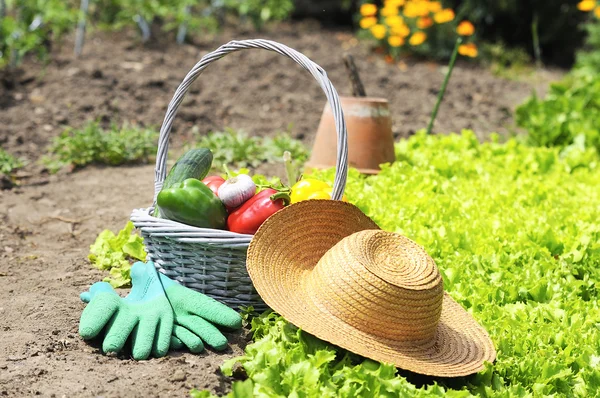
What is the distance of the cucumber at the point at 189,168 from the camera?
3.32 metres

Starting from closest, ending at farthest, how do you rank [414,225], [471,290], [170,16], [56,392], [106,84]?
[56,392] → [471,290] → [414,225] → [106,84] → [170,16]

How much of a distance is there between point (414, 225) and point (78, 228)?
2.06 metres

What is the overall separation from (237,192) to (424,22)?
7.60 metres

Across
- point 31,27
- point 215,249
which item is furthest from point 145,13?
point 215,249

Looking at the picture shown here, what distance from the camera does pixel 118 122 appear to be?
6656 millimetres

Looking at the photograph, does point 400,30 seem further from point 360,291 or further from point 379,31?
point 360,291

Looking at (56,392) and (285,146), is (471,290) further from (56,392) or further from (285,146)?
(285,146)

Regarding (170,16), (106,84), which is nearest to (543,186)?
(106,84)

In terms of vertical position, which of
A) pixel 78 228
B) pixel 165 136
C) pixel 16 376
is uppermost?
pixel 165 136

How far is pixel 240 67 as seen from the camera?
851 cm

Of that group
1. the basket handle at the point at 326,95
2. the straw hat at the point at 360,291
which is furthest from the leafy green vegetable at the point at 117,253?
the straw hat at the point at 360,291

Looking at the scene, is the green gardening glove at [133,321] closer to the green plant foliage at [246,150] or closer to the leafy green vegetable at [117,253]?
the leafy green vegetable at [117,253]

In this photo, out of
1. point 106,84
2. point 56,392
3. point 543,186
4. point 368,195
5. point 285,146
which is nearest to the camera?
point 56,392

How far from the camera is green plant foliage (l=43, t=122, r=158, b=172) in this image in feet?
18.9
